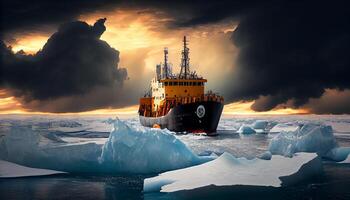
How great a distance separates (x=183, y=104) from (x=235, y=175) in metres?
31.2

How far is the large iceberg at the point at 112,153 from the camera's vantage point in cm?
1917

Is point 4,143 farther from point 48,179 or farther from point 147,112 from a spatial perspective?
point 147,112

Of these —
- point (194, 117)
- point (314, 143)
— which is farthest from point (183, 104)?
point (314, 143)

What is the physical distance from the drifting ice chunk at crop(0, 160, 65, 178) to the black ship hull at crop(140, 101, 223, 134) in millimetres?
27821

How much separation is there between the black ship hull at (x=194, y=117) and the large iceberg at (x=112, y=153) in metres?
26.0

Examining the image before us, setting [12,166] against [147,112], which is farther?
[147,112]

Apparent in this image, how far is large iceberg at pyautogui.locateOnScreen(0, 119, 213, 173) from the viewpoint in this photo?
1917 centimetres

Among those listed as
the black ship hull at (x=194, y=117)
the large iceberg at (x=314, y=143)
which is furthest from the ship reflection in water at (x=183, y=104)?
the large iceberg at (x=314, y=143)

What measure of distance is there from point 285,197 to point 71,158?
10.3 m

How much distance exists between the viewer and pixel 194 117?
4669 centimetres

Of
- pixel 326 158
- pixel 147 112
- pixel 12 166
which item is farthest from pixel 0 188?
pixel 147 112

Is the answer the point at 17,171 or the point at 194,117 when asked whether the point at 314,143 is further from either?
the point at 194,117

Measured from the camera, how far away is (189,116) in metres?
→ 46.7

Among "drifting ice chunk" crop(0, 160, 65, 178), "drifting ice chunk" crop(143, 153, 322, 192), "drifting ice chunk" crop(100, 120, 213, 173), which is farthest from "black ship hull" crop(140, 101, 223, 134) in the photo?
"drifting ice chunk" crop(143, 153, 322, 192)
